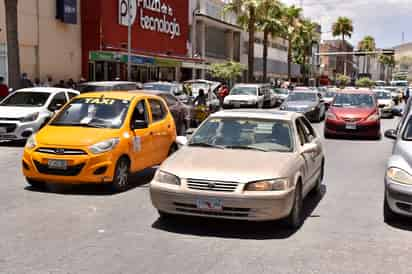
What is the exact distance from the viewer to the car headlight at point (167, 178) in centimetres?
697

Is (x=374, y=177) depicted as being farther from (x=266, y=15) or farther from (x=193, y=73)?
(x=266, y=15)

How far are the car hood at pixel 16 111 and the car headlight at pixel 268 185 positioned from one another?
420 inches

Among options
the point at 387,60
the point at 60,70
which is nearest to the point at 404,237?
the point at 60,70

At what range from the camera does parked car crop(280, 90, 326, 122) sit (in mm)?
25656

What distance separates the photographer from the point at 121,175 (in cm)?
961

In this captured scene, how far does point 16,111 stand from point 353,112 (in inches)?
430

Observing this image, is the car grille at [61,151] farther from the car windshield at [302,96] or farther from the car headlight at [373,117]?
the car windshield at [302,96]

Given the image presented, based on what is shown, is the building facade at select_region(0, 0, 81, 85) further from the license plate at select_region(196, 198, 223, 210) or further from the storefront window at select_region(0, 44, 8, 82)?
the license plate at select_region(196, 198, 223, 210)

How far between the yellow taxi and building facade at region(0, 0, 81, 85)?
61.7ft

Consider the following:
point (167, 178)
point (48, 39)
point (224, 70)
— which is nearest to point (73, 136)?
point (167, 178)

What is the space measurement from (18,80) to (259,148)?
620 inches

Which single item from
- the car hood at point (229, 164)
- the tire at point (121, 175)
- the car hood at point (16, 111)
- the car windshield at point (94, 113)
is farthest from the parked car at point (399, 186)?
the car hood at point (16, 111)

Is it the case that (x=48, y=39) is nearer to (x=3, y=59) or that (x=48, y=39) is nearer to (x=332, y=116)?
(x=3, y=59)

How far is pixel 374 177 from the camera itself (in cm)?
1191
